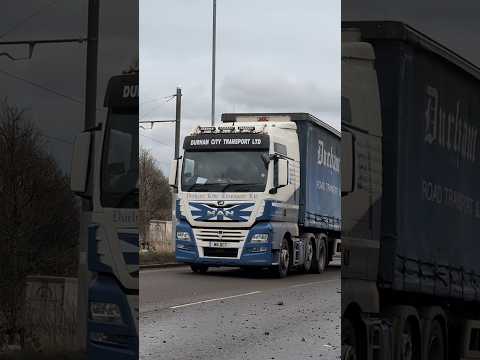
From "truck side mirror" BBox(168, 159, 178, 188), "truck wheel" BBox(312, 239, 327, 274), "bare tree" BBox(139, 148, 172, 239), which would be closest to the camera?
"truck wheel" BBox(312, 239, 327, 274)

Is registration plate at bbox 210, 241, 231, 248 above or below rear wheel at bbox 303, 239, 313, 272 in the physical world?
above

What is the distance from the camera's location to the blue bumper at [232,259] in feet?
8.95

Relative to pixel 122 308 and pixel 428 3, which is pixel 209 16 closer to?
pixel 428 3

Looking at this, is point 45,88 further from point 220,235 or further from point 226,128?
point 220,235

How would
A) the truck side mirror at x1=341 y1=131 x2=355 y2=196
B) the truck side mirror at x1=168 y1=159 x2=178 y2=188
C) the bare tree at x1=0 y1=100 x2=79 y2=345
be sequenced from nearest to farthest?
the truck side mirror at x1=341 y1=131 x2=355 y2=196
the truck side mirror at x1=168 y1=159 x2=178 y2=188
the bare tree at x1=0 y1=100 x2=79 y2=345

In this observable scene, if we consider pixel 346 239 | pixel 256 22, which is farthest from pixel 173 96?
pixel 346 239

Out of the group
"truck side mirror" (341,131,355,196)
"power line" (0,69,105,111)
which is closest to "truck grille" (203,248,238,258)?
"truck side mirror" (341,131,355,196)

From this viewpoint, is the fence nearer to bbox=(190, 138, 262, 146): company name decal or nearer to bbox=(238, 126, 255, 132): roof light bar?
bbox=(190, 138, 262, 146): company name decal

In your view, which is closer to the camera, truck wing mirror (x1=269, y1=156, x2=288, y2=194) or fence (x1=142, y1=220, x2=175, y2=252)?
fence (x1=142, y1=220, x2=175, y2=252)

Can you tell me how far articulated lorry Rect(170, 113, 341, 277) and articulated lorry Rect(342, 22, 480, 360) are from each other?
0.31 feet

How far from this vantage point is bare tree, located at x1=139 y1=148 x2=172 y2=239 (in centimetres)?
284

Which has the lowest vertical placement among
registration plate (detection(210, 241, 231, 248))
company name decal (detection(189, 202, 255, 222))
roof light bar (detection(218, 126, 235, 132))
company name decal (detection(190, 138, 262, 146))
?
registration plate (detection(210, 241, 231, 248))

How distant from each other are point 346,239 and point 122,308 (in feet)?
2.98

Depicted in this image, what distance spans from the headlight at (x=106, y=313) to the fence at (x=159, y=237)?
0.29 meters
